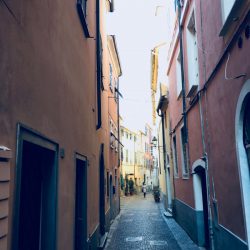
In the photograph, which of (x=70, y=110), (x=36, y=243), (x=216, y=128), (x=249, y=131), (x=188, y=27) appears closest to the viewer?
(x=36, y=243)

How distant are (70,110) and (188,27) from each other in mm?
5509

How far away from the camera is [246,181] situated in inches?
204

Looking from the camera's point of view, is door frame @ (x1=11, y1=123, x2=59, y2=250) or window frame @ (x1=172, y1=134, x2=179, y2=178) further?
window frame @ (x1=172, y1=134, x2=179, y2=178)

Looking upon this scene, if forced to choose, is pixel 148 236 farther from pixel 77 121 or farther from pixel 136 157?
pixel 136 157

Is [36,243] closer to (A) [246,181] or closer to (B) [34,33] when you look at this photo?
(B) [34,33]

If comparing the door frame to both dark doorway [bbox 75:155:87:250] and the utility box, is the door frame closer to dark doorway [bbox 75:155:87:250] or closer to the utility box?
the utility box

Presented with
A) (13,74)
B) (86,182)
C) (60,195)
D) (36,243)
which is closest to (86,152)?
(86,182)

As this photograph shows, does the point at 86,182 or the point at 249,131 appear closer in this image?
Result: the point at 249,131

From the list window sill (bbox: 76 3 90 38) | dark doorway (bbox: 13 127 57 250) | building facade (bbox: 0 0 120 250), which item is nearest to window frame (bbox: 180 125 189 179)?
building facade (bbox: 0 0 120 250)

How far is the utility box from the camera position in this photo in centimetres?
274

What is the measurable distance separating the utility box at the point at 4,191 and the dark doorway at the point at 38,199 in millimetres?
1244

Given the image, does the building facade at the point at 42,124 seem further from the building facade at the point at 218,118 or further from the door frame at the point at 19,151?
the building facade at the point at 218,118

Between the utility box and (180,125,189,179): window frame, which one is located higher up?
(180,125,189,179): window frame

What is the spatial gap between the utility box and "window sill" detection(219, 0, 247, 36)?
3.83 m
